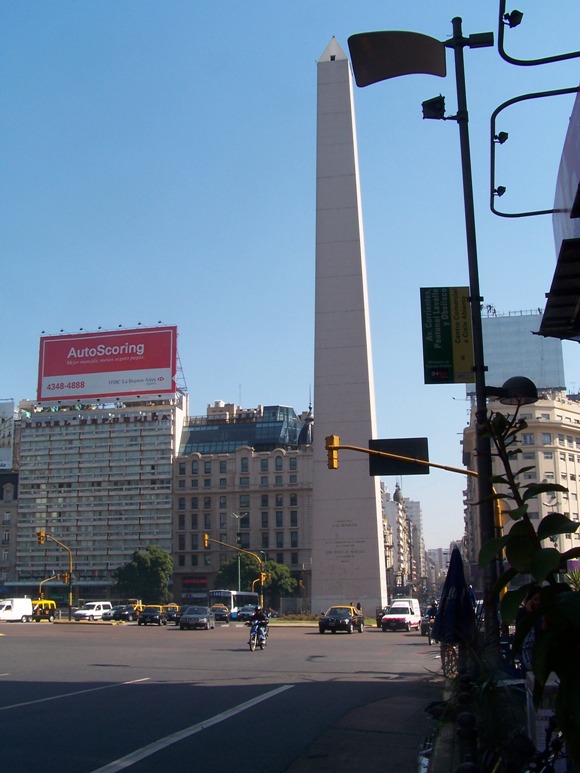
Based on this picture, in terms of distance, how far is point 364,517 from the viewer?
5003 cm

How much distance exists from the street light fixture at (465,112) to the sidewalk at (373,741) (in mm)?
1468

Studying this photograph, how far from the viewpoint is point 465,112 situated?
9.92 metres

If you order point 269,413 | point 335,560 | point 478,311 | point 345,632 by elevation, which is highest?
point 269,413

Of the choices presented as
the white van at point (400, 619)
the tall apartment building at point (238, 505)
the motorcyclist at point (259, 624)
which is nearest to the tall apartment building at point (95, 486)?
the tall apartment building at point (238, 505)

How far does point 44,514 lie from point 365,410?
6238cm

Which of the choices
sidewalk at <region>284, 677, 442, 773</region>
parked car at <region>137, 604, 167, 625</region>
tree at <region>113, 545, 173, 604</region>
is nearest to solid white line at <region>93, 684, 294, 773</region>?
sidewalk at <region>284, 677, 442, 773</region>

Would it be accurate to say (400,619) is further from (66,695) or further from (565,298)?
(565,298)

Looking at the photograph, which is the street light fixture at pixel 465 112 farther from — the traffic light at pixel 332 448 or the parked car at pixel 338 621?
the parked car at pixel 338 621

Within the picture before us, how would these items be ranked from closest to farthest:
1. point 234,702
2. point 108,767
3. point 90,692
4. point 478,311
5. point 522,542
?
point 522,542 → point 108,767 → point 478,311 → point 234,702 → point 90,692

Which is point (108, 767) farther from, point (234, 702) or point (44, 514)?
point (44, 514)

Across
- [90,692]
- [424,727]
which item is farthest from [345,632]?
[424,727]

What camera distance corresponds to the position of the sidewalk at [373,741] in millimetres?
7832


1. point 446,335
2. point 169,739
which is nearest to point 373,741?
point 169,739

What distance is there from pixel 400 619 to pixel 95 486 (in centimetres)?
6497
